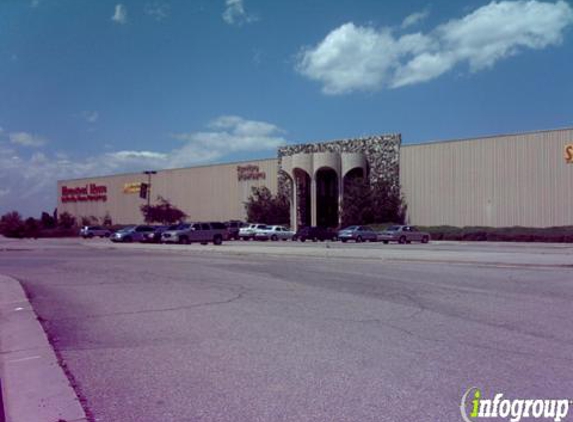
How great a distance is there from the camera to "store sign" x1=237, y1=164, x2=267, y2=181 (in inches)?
3157

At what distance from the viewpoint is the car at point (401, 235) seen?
169 ft

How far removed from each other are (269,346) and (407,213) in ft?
194

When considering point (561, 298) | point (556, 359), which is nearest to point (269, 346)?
point (556, 359)

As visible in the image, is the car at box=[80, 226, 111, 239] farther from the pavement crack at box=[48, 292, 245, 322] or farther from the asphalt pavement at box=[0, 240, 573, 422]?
the pavement crack at box=[48, 292, 245, 322]

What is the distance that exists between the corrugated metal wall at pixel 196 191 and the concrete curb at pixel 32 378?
227 ft

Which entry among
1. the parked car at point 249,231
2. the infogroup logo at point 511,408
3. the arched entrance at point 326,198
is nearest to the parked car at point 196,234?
the parked car at point 249,231

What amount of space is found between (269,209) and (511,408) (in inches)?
2714

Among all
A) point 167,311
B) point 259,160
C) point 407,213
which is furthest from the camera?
point 259,160

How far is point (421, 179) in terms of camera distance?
64.4 meters

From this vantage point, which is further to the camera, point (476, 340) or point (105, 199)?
point (105, 199)

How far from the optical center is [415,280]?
55.7 feet

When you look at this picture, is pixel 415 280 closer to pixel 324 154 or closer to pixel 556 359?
pixel 556 359

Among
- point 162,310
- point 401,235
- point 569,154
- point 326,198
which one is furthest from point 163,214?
point 162,310

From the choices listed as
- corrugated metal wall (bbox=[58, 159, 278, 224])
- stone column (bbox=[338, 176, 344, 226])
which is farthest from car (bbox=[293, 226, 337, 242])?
corrugated metal wall (bbox=[58, 159, 278, 224])
